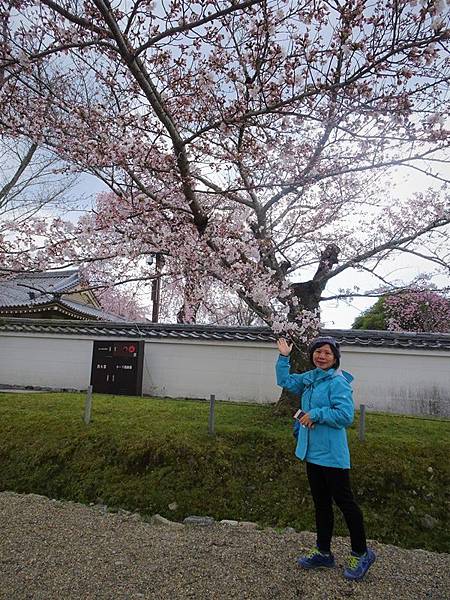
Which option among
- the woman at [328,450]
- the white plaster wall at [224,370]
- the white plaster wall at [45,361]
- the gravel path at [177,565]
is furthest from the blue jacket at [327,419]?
the white plaster wall at [45,361]

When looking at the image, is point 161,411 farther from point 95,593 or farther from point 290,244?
point 95,593

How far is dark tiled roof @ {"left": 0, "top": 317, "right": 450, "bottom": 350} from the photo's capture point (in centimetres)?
1005

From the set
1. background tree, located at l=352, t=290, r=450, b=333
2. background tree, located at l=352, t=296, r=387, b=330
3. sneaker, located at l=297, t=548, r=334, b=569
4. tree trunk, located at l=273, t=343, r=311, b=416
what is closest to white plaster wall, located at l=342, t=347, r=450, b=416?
tree trunk, located at l=273, t=343, r=311, b=416

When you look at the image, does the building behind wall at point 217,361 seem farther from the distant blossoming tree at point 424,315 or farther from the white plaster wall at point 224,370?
the distant blossoming tree at point 424,315

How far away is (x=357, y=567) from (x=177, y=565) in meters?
1.36

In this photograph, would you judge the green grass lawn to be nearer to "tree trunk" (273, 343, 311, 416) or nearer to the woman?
"tree trunk" (273, 343, 311, 416)

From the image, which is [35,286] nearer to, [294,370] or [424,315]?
[294,370]

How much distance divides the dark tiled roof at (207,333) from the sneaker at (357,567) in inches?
279

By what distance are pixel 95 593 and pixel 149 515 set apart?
1.65m

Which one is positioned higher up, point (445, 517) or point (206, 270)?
point (206, 270)

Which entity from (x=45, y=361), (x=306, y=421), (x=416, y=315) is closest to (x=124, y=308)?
(x=45, y=361)

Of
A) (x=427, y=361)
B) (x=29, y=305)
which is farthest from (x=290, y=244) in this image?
(x=29, y=305)

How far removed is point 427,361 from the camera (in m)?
9.77

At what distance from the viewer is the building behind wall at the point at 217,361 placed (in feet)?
31.9
